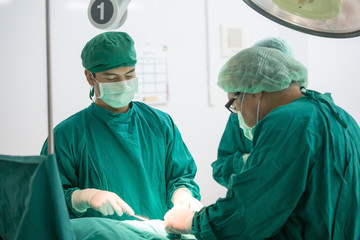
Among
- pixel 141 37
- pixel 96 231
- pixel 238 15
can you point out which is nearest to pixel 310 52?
Answer: pixel 238 15

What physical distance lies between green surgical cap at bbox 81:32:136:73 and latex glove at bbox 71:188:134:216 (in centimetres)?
57

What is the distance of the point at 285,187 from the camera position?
3.47 feet

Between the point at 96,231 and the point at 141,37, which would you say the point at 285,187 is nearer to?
the point at 96,231

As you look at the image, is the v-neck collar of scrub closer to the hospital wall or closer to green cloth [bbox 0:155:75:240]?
green cloth [bbox 0:155:75:240]

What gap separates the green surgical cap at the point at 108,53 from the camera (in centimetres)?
165

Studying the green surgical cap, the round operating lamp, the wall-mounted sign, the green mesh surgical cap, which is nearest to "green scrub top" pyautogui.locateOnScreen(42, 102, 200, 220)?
the green surgical cap

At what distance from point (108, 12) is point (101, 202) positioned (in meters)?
0.76

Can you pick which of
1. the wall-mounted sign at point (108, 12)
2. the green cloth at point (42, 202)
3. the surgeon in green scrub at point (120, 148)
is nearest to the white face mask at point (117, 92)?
the surgeon in green scrub at point (120, 148)

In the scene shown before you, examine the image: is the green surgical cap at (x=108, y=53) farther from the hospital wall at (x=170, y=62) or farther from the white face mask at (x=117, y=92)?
the hospital wall at (x=170, y=62)

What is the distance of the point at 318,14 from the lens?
3.77 feet

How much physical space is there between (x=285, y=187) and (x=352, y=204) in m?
0.21

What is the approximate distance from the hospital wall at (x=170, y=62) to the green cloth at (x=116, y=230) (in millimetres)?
1745

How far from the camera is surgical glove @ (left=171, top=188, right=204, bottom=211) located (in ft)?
5.04

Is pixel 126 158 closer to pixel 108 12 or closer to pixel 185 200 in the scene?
pixel 185 200
